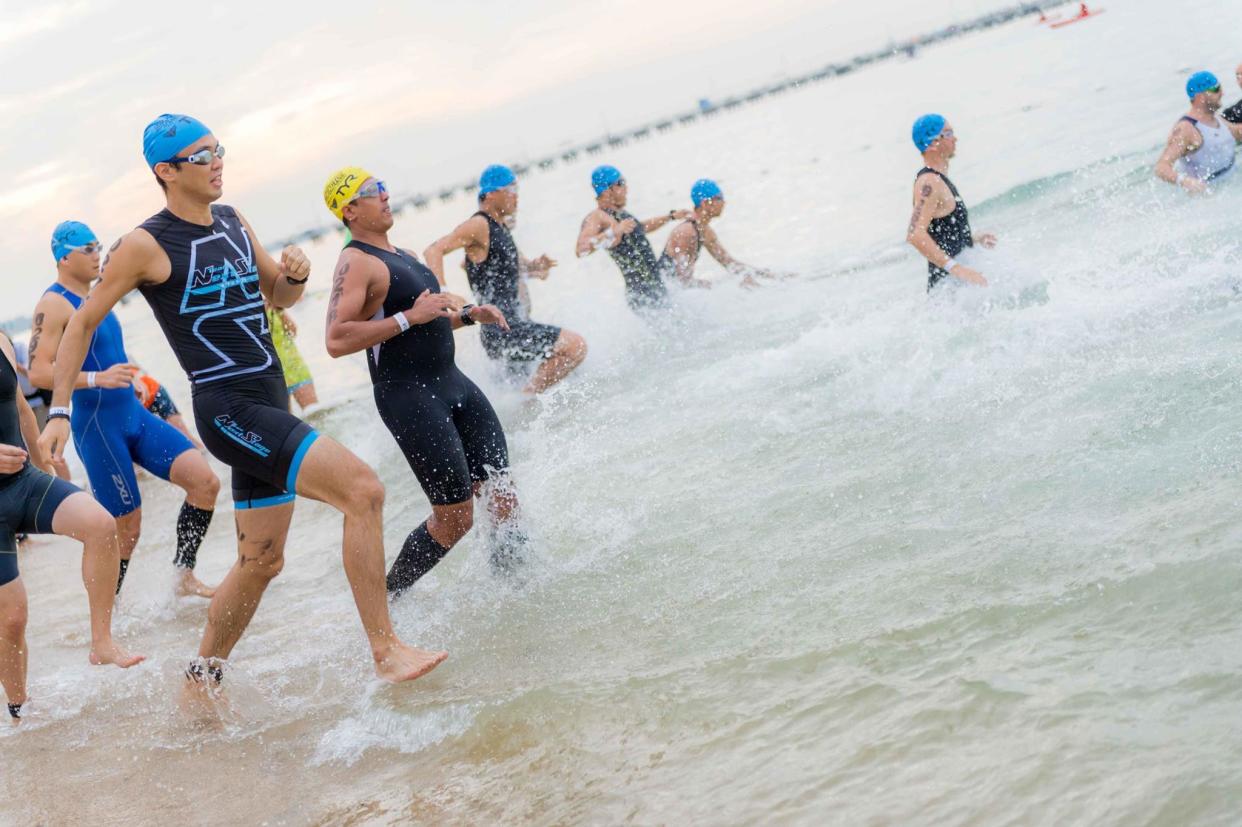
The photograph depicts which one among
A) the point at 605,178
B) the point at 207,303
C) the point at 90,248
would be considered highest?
the point at 90,248

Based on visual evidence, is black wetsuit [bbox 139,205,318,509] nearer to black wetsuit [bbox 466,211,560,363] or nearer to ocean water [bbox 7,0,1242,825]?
ocean water [bbox 7,0,1242,825]

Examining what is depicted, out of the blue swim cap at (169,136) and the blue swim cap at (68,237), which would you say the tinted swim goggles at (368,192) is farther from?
the blue swim cap at (68,237)

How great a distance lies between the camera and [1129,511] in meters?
4.35

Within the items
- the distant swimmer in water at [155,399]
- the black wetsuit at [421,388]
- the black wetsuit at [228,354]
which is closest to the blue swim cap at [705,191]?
the distant swimmer in water at [155,399]

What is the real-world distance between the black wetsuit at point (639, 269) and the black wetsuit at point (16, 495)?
671 cm

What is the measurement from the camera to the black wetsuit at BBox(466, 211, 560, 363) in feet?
29.1

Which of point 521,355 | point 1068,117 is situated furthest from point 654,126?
point 521,355

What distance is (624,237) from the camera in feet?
36.7

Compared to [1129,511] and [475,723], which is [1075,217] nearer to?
[1129,511]

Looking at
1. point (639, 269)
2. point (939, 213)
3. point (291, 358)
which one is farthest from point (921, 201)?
point (291, 358)

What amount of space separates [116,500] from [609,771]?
12.5ft

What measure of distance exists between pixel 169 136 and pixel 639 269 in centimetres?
729

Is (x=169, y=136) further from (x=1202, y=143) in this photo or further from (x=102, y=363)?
(x=1202, y=143)

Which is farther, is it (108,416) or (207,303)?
(108,416)
